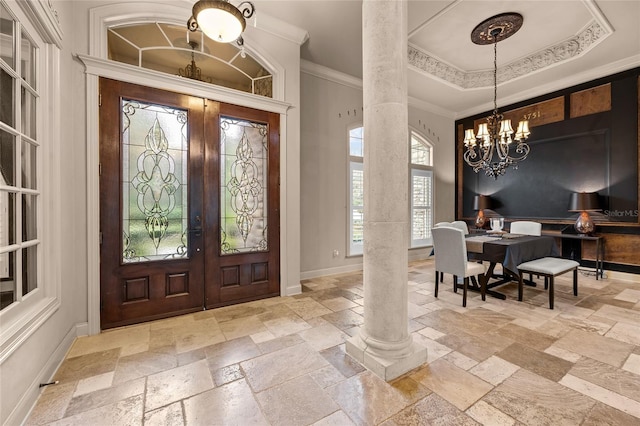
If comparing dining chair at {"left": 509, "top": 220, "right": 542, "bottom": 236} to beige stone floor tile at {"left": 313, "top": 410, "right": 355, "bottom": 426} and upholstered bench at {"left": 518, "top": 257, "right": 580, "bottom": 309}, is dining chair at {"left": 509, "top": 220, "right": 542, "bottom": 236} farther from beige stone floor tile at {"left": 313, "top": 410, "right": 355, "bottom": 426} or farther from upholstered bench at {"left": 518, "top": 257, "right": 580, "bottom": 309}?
beige stone floor tile at {"left": 313, "top": 410, "right": 355, "bottom": 426}

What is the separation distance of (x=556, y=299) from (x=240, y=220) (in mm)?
4201

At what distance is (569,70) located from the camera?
15.8ft

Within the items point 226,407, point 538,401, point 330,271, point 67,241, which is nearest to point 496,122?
point 330,271

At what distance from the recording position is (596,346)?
7.81 feet

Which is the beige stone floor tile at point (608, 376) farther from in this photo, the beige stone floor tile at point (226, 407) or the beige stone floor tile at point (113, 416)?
the beige stone floor tile at point (113, 416)

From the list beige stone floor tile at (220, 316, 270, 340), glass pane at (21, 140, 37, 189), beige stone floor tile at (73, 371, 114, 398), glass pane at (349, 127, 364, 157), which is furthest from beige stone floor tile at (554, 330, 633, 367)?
glass pane at (21, 140, 37, 189)

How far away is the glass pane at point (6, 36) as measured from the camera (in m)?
1.61

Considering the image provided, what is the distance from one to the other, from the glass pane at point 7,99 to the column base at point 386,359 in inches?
109

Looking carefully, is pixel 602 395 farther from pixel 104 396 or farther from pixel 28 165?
pixel 28 165

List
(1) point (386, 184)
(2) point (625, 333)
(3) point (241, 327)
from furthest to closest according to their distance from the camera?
(3) point (241, 327) → (2) point (625, 333) → (1) point (386, 184)

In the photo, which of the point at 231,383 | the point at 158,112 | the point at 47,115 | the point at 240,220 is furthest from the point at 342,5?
the point at 231,383

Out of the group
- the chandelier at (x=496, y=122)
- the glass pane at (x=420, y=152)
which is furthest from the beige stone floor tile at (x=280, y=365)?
the glass pane at (x=420, y=152)

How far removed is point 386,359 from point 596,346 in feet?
6.38

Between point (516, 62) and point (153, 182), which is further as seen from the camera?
point (516, 62)
